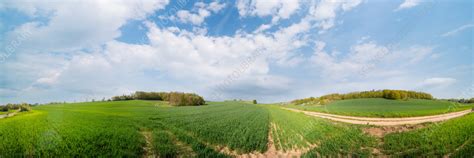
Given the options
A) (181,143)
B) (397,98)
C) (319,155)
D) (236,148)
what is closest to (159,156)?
(181,143)

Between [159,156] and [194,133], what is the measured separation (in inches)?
195

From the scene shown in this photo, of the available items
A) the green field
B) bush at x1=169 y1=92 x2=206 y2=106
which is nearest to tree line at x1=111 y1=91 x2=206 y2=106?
bush at x1=169 y1=92 x2=206 y2=106

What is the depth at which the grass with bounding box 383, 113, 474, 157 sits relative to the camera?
920 cm

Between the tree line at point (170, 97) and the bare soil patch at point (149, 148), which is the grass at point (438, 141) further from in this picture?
the tree line at point (170, 97)

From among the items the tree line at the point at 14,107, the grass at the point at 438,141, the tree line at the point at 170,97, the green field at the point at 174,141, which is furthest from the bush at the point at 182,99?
the grass at the point at 438,141

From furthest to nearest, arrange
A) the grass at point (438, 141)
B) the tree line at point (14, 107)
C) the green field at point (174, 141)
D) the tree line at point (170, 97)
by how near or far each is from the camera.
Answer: the tree line at point (170, 97)
the tree line at point (14, 107)
the grass at point (438, 141)
the green field at point (174, 141)

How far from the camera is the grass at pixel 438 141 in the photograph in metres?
9.20

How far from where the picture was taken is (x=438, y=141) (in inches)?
410

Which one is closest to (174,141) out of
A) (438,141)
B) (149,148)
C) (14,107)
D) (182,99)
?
(149,148)

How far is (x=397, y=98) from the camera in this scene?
33.8 meters

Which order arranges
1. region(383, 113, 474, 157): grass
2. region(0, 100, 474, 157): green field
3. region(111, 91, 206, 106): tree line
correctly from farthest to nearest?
1. region(111, 91, 206, 106): tree line
2. region(383, 113, 474, 157): grass
3. region(0, 100, 474, 157): green field

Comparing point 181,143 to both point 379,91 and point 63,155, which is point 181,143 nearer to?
point 63,155

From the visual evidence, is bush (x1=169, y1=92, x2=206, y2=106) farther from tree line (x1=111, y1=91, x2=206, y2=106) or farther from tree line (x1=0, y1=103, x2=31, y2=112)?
tree line (x1=0, y1=103, x2=31, y2=112)

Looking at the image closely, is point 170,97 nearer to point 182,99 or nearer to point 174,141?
point 182,99
